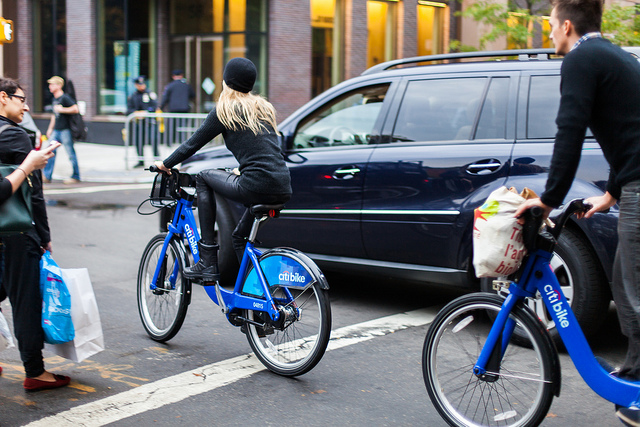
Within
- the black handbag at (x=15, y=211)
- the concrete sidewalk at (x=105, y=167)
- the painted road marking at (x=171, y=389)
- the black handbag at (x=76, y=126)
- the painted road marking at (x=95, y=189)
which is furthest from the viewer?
the concrete sidewalk at (x=105, y=167)

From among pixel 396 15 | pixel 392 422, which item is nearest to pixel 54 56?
pixel 396 15

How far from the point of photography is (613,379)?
129 inches

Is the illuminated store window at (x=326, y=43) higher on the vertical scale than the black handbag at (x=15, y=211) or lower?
higher

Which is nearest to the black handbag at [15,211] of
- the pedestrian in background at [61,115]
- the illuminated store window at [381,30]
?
the pedestrian in background at [61,115]

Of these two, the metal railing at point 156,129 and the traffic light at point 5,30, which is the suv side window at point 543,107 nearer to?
the traffic light at point 5,30

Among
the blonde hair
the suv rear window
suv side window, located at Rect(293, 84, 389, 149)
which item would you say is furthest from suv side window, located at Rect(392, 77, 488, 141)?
the blonde hair

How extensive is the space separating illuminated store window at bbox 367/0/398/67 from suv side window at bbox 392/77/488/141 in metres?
19.2

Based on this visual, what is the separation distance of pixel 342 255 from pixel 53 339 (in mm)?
2455

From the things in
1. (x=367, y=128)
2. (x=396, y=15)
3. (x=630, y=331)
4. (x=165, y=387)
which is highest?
(x=396, y=15)

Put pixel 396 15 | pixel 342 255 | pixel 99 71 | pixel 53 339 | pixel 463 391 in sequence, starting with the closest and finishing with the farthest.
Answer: pixel 463 391 → pixel 53 339 → pixel 342 255 → pixel 99 71 → pixel 396 15

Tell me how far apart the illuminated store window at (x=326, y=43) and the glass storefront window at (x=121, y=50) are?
4861 mm

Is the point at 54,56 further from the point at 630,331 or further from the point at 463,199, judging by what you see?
the point at 630,331

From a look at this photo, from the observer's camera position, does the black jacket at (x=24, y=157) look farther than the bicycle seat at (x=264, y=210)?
No

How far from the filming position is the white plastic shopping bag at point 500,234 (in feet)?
A: 10.7
